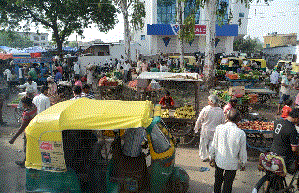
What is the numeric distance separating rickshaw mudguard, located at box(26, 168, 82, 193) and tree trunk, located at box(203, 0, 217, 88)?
545 inches

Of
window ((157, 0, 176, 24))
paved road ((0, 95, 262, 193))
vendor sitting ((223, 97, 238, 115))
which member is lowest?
paved road ((0, 95, 262, 193))

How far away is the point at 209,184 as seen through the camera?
217 inches

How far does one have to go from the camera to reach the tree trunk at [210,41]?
15.1 m

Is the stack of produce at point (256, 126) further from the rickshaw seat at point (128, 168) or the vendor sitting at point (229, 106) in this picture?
the rickshaw seat at point (128, 168)

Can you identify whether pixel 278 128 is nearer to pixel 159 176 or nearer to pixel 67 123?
pixel 159 176

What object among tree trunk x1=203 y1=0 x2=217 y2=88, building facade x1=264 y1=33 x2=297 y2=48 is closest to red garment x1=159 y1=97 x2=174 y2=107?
tree trunk x1=203 y1=0 x2=217 y2=88

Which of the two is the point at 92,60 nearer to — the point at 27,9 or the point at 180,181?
the point at 27,9

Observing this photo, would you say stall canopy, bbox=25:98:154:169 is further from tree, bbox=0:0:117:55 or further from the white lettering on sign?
tree, bbox=0:0:117:55

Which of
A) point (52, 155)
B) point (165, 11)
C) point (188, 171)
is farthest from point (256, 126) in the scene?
point (165, 11)

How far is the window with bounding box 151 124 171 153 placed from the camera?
4.27 metres

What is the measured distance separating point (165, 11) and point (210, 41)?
76.7 ft

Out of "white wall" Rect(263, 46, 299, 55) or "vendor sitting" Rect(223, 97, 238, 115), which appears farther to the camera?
"white wall" Rect(263, 46, 299, 55)

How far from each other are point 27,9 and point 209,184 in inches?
1051

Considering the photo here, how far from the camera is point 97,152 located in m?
4.10
